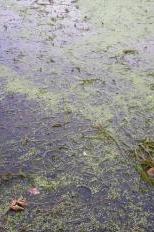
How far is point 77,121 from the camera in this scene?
9.96ft

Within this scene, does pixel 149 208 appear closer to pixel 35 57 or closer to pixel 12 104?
pixel 12 104

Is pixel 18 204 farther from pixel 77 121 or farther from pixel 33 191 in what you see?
pixel 77 121

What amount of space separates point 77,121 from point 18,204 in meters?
0.97

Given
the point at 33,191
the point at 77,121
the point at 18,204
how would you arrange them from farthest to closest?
the point at 77,121 → the point at 33,191 → the point at 18,204

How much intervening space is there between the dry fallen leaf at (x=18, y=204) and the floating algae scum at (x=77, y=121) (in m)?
0.03

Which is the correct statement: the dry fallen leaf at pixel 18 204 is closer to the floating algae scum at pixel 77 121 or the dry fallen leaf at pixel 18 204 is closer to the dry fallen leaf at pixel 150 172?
the floating algae scum at pixel 77 121

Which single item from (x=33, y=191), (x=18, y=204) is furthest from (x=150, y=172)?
(x=18, y=204)

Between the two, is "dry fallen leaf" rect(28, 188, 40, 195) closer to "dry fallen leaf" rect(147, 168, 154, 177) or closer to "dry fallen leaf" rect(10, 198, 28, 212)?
"dry fallen leaf" rect(10, 198, 28, 212)

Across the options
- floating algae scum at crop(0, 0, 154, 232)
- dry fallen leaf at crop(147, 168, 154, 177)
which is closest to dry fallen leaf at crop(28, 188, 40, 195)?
floating algae scum at crop(0, 0, 154, 232)

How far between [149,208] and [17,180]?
31.1 inches

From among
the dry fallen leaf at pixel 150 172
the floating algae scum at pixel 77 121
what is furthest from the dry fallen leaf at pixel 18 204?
the dry fallen leaf at pixel 150 172

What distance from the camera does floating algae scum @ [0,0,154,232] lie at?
2248 millimetres

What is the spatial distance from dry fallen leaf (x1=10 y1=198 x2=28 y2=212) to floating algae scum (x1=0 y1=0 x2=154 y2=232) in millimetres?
31

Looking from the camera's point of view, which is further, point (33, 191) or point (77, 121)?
point (77, 121)
